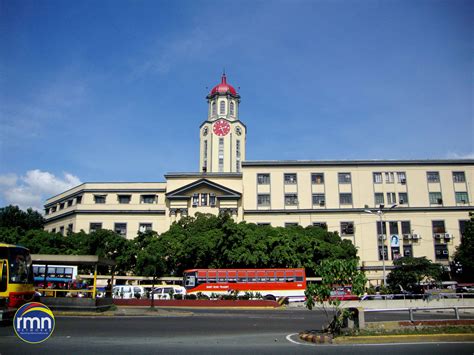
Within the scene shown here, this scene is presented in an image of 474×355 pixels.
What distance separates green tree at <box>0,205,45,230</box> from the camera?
2472 inches

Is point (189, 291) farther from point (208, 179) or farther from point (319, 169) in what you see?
point (319, 169)

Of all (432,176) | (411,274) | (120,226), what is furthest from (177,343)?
(432,176)

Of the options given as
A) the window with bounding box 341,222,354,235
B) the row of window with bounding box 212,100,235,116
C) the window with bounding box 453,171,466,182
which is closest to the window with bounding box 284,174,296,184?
the window with bounding box 341,222,354,235

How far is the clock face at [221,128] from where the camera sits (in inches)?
3046

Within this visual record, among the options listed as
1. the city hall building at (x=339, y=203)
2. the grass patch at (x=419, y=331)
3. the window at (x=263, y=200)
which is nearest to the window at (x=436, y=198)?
the city hall building at (x=339, y=203)

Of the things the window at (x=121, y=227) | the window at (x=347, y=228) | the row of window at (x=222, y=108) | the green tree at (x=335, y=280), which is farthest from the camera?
the row of window at (x=222, y=108)

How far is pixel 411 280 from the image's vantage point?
4009 cm

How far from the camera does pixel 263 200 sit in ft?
190

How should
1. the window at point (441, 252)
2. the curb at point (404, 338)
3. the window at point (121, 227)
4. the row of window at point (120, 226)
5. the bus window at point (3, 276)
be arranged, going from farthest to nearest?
the window at point (121, 227) < the row of window at point (120, 226) < the window at point (441, 252) < the bus window at point (3, 276) < the curb at point (404, 338)

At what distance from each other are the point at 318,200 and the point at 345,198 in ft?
11.7

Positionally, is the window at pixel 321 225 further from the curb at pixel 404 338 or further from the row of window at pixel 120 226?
the curb at pixel 404 338

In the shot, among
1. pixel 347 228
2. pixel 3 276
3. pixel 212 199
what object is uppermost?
pixel 212 199

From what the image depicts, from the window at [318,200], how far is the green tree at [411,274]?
16.3m

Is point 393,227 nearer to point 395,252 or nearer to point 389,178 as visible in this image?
point 395,252
